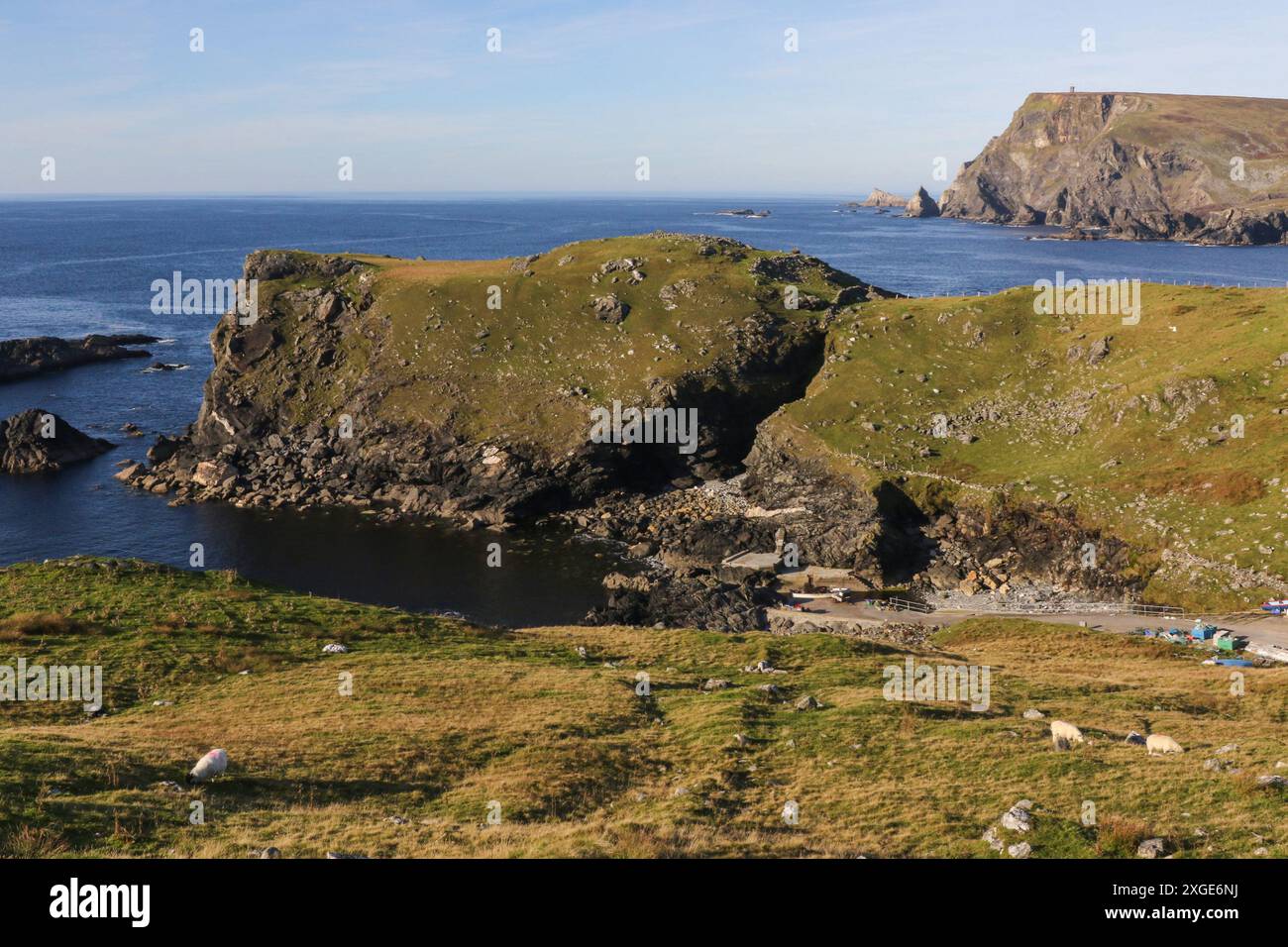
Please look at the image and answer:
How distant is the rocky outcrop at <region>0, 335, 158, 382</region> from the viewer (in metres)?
143

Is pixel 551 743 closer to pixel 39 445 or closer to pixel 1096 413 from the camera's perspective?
pixel 1096 413

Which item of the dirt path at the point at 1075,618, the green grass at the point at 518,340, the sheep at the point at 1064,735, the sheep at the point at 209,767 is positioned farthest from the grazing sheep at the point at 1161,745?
the green grass at the point at 518,340

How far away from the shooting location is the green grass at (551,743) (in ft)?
76.7

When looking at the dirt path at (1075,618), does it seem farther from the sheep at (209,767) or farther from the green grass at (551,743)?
the sheep at (209,767)

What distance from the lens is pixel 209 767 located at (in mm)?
27250

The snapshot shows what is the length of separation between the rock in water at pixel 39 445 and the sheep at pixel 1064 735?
111164 mm

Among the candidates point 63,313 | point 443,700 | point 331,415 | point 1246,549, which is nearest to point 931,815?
point 443,700

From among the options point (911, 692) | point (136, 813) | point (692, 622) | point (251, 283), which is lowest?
point (692, 622)

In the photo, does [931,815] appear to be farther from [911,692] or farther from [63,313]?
[63,313]

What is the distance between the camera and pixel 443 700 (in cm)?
3762

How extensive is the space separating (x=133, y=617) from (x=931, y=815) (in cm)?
4117

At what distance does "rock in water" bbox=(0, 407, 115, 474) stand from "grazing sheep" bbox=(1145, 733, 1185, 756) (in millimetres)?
114065

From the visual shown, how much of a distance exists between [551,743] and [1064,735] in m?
18.8

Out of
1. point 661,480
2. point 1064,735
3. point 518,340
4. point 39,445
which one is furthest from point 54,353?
point 1064,735
